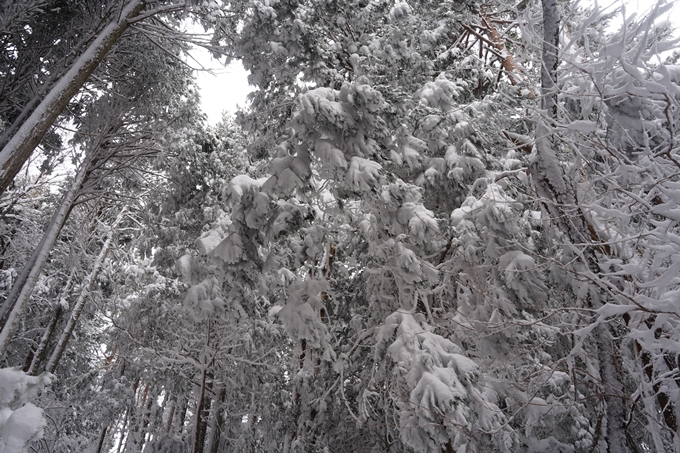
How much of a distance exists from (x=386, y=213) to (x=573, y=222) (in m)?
2.46

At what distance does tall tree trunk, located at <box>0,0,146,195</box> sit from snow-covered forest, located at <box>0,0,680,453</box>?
32mm

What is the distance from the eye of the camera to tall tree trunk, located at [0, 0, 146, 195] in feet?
14.7

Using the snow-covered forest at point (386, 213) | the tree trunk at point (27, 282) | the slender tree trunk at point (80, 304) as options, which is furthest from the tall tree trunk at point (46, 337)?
the tree trunk at point (27, 282)

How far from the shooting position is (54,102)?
482 centimetres

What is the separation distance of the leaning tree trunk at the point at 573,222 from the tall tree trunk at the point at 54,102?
535 cm

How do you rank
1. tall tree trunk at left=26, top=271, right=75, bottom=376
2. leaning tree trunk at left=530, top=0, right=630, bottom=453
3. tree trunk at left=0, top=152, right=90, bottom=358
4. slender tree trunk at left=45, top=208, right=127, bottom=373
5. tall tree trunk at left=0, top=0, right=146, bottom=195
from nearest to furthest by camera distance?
leaning tree trunk at left=530, top=0, right=630, bottom=453
tall tree trunk at left=0, top=0, right=146, bottom=195
tree trunk at left=0, top=152, right=90, bottom=358
slender tree trunk at left=45, top=208, right=127, bottom=373
tall tree trunk at left=26, top=271, right=75, bottom=376

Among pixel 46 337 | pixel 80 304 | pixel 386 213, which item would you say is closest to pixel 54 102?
pixel 386 213

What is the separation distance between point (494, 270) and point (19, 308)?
22.6 feet

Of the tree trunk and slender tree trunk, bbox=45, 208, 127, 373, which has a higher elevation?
slender tree trunk, bbox=45, 208, 127, 373

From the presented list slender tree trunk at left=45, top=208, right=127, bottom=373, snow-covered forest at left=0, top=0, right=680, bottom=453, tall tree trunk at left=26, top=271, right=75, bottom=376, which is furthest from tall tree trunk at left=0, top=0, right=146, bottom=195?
tall tree trunk at left=26, top=271, right=75, bottom=376

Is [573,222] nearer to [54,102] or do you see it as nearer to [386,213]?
[386,213]

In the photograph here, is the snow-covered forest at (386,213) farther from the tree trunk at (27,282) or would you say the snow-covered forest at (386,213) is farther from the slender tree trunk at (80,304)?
the slender tree trunk at (80,304)

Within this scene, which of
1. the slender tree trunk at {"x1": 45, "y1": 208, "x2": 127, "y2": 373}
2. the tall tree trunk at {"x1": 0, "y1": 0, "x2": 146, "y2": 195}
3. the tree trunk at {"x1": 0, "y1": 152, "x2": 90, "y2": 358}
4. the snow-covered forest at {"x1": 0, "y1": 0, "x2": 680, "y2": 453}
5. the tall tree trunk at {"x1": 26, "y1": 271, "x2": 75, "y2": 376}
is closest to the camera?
the snow-covered forest at {"x1": 0, "y1": 0, "x2": 680, "y2": 453}

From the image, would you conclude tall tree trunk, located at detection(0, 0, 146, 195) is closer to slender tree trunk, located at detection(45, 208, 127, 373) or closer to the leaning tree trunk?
the leaning tree trunk
